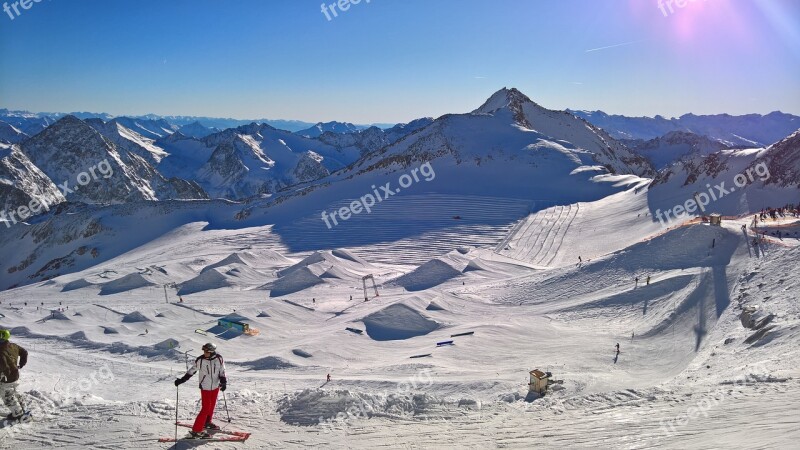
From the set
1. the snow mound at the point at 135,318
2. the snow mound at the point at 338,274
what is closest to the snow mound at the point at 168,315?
the snow mound at the point at 135,318

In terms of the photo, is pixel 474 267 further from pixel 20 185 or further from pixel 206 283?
pixel 20 185

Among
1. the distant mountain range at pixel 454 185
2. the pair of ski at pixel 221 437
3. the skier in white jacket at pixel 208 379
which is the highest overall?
the distant mountain range at pixel 454 185

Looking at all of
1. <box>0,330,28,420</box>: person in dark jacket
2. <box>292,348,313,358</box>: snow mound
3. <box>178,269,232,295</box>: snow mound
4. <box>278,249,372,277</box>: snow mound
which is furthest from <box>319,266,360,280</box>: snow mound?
<box>0,330,28,420</box>: person in dark jacket

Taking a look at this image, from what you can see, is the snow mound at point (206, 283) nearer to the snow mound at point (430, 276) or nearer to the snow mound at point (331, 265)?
the snow mound at point (331, 265)

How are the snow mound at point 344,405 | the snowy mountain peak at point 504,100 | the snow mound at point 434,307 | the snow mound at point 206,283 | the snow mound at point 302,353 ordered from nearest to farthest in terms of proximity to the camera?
1. the snow mound at point 344,405
2. the snow mound at point 302,353
3. the snow mound at point 434,307
4. the snow mound at point 206,283
5. the snowy mountain peak at point 504,100

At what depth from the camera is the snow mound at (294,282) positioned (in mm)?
32625

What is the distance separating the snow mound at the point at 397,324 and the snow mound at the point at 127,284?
22.2 meters

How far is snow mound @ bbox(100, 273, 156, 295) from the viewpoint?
122 feet

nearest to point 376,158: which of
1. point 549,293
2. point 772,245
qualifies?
point 549,293

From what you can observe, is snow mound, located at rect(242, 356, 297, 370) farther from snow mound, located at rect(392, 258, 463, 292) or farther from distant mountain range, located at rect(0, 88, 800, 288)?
distant mountain range, located at rect(0, 88, 800, 288)

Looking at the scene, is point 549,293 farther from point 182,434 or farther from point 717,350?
point 182,434

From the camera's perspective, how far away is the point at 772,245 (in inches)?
854

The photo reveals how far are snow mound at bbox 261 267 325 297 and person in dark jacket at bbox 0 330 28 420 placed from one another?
2225 cm

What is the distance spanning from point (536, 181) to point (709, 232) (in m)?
38.1
